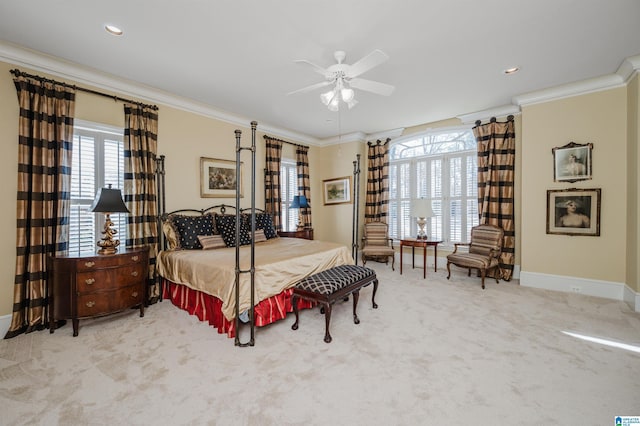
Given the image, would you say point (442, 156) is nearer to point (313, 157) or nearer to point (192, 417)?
point (313, 157)

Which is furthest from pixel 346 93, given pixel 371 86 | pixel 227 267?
pixel 227 267

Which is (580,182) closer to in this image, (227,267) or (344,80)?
(344,80)

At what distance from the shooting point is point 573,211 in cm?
410

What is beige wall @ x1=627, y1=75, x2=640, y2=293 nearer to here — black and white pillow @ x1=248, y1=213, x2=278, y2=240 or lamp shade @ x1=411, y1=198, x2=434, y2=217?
lamp shade @ x1=411, y1=198, x2=434, y2=217

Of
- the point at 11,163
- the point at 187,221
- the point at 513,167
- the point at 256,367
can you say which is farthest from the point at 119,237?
the point at 513,167

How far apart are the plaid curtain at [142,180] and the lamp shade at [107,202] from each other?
1.98 ft

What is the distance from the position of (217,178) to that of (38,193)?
236cm

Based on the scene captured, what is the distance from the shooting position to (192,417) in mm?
1741

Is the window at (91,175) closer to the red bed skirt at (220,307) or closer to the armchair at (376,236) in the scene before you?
the red bed skirt at (220,307)

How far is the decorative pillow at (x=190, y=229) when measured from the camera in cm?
394

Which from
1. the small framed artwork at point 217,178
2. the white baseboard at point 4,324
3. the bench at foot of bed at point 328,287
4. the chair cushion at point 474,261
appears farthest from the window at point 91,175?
the chair cushion at point 474,261

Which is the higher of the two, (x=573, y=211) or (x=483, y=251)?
(x=573, y=211)

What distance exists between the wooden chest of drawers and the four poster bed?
59cm

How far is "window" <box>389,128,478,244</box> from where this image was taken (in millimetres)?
5488
